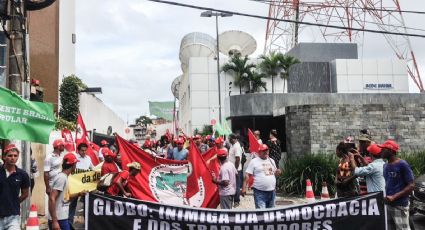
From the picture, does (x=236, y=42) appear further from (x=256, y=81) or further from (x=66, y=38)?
(x=66, y=38)

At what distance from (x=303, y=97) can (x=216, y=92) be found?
70.1ft

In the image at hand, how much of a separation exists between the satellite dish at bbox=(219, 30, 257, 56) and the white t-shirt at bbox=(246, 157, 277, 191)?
45.1 m

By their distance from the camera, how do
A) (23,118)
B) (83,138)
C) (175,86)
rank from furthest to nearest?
(175,86)
(83,138)
(23,118)

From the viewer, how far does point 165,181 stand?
9180 mm

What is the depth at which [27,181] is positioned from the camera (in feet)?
18.3

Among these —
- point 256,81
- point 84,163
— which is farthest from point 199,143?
point 256,81

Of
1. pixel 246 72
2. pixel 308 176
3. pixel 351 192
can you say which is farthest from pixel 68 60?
pixel 246 72

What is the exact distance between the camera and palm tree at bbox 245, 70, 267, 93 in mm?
45675

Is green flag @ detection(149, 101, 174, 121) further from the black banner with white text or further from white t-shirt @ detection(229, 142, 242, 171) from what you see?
the black banner with white text

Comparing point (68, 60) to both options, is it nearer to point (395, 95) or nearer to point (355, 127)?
point (355, 127)

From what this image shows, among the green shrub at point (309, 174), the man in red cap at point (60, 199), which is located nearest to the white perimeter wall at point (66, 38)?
the green shrub at point (309, 174)

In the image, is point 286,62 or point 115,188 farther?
point 286,62

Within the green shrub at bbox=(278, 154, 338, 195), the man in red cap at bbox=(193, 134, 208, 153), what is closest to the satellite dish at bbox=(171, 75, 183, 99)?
the man in red cap at bbox=(193, 134, 208, 153)

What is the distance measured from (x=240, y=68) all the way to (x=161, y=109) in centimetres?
3449
